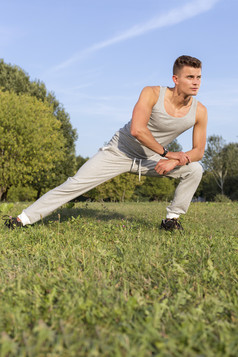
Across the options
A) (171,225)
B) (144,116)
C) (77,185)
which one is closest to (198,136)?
(144,116)

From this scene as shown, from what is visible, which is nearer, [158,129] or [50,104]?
[158,129]

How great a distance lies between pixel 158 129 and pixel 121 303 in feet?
11.1

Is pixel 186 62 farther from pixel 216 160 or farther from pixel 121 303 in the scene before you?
pixel 216 160

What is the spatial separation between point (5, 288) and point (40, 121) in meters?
24.5

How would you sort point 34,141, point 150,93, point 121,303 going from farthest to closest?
point 34,141 → point 150,93 → point 121,303

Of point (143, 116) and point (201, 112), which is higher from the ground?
point (201, 112)

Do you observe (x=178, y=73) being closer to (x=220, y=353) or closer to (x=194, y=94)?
(x=194, y=94)

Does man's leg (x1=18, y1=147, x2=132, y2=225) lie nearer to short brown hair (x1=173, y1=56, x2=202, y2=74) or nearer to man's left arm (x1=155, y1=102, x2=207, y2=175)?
man's left arm (x1=155, y1=102, x2=207, y2=175)

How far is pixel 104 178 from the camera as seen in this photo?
5.09 meters

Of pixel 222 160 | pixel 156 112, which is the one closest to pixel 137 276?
pixel 156 112

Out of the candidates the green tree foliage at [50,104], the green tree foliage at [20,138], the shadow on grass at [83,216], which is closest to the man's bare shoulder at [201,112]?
the shadow on grass at [83,216]

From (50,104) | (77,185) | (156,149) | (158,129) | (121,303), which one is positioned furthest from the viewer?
(50,104)

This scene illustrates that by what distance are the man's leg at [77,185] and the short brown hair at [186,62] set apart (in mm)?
1608

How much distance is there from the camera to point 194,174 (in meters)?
5.22
